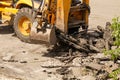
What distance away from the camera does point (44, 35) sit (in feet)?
36.3

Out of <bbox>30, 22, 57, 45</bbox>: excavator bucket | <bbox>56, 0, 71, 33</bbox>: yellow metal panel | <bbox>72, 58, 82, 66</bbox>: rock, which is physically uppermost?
<bbox>56, 0, 71, 33</bbox>: yellow metal panel

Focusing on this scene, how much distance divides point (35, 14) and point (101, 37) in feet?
7.80

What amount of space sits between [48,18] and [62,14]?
48 cm

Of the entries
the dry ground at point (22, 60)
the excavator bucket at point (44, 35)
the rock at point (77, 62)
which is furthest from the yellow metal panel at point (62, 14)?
the rock at point (77, 62)

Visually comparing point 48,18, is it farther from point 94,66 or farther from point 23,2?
point 94,66

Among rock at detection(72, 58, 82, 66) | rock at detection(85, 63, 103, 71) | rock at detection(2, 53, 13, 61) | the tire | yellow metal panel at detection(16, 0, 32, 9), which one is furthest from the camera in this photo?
yellow metal panel at detection(16, 0, 32, 9)

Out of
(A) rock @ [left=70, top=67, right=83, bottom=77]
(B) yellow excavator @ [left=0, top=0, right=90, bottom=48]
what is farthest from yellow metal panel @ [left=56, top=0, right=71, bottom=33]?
(A) rock @ [left=70, top=67, right=83, bottom=77]

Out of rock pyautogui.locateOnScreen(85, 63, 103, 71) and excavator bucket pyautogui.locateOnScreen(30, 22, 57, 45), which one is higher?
excavator bucket pyautogui.locateOnScreen(30, 22, 57, 45)

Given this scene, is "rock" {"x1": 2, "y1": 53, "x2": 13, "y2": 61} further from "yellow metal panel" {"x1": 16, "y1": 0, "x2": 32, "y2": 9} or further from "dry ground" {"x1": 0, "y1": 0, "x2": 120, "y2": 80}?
"yellow metal panel" {"x1": 16, "y1": 0, "x2": 32, "y2": 9}

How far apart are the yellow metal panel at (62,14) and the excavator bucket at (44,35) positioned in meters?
0.48

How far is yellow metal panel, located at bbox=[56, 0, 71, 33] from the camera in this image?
11273 millimetres

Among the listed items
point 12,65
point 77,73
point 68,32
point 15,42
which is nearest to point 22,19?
point 15,42

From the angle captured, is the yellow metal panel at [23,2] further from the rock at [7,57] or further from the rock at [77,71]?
the rock at [77,71]

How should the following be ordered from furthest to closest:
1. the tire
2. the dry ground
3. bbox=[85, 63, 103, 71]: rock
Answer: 1. the tire
2. bbox=[85, 63, 103, 71]: rock
3. the dry ground
